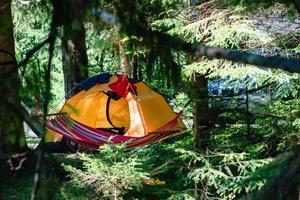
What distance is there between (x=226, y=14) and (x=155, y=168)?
1.29 meters

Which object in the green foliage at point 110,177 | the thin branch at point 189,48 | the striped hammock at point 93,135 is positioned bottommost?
the green foliage at point 110,177

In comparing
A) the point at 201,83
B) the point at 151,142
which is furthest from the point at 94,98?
the point at 201,83

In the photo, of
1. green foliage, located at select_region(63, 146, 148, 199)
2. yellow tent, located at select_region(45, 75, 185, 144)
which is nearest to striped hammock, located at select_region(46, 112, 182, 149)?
yellow tent, located at select_region(45, 75, 185, 144)

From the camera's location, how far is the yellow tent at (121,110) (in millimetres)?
5559

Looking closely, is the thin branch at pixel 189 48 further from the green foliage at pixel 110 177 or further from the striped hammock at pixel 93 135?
the striped hammock at pixel 93 135

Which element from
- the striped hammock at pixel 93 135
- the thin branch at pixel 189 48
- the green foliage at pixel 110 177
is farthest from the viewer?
the striped hammock at pixel 93 135

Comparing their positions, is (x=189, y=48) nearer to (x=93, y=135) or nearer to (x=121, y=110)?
(x=93, y=135)

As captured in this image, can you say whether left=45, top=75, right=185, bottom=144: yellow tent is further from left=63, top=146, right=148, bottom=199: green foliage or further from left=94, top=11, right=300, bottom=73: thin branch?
left=94, top=11, right=300, bottom=73: thin branch

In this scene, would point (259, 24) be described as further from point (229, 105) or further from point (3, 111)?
point (3, 111)

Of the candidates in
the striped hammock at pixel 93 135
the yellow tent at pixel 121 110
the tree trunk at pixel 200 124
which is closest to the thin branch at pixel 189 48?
the tree trunk at pixel 200 124

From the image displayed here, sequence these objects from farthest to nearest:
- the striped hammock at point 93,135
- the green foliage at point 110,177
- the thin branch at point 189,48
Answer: the striped hammock at point 93,135
the green foliage at point 110,177
the thin branch at point 189,48

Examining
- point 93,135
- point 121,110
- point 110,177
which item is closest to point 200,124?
point 110,177

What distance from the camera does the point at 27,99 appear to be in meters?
1.25

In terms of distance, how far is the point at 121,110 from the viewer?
5.94 metres
